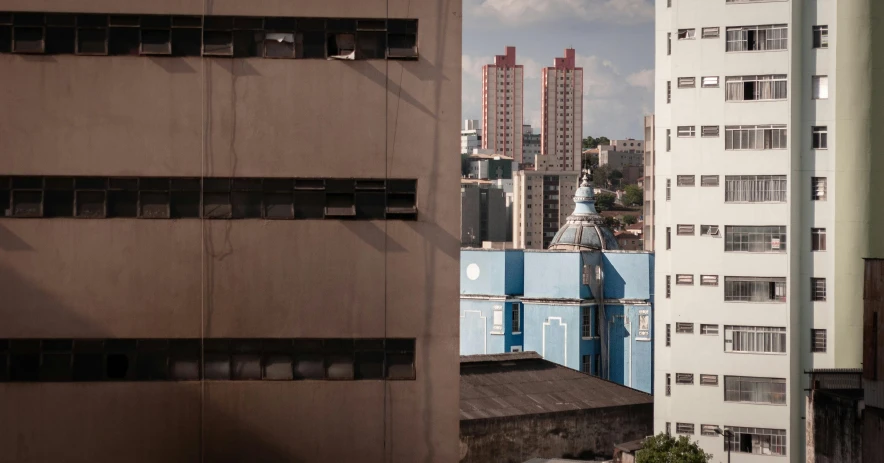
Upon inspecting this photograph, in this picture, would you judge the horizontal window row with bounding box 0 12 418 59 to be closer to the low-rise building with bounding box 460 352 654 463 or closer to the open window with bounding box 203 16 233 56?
the open window with bounding box 203 16 233 56

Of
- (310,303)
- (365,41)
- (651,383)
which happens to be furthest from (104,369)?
(651,383)

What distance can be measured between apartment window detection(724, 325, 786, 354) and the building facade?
39901 millimetres

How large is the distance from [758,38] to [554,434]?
18.5 metres

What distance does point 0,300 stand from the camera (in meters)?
22.4

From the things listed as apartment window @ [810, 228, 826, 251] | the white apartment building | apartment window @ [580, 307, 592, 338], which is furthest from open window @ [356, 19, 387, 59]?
apartment window @ [580, 307, 592, 338]

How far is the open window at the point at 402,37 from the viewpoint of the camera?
22.9 meters

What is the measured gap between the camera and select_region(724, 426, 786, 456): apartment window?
129ft

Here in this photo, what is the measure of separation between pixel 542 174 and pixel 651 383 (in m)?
98.8

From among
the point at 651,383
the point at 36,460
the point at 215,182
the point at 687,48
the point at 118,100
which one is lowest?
the point at 651,383

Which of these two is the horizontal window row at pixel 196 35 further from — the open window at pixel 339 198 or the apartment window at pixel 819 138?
the apartment window at pixel 819 138

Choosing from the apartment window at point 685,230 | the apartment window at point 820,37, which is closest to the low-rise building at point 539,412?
the apartment window at point 685,230

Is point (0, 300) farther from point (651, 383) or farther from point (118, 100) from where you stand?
point (651, 383)

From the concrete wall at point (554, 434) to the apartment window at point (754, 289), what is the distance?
1090cm

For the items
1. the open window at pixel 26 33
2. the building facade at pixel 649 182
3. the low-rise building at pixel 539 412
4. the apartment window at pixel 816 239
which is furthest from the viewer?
the building facade at pixel 649 182
